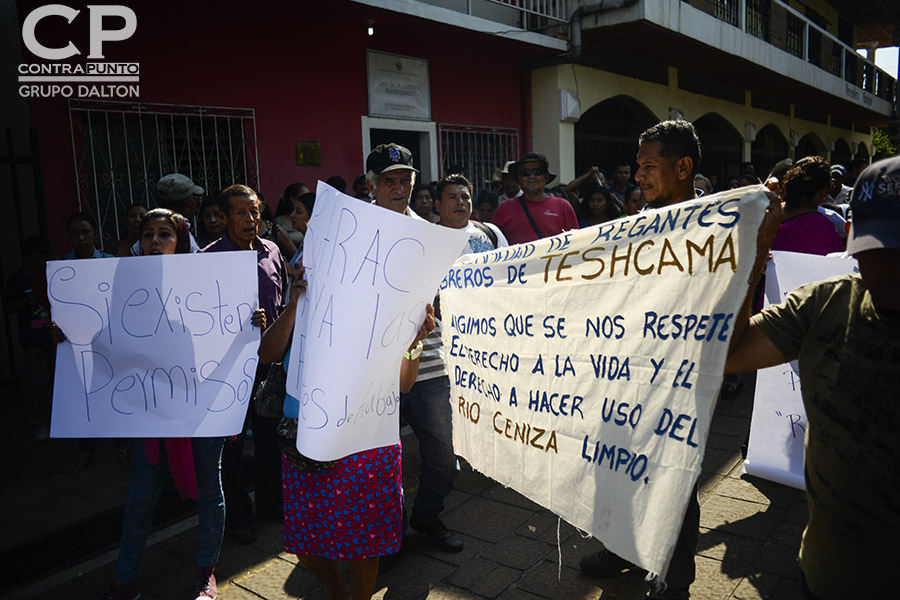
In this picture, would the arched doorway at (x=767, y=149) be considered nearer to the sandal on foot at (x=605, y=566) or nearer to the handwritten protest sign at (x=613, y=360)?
the sandal on foot at (x=605, y=566)

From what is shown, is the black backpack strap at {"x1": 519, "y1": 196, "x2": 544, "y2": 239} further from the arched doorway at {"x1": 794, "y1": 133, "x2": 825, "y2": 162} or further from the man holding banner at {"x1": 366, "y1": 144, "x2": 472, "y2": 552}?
the arched doorway at {"x1": 794, "y1": 133, "x2": 825, "y2": 162}

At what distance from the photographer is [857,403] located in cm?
145

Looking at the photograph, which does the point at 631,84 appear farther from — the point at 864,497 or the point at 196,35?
the point at 864,497

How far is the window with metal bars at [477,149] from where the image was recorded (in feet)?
30.9

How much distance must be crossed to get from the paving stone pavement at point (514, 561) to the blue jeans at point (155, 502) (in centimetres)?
24

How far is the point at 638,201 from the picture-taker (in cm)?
839

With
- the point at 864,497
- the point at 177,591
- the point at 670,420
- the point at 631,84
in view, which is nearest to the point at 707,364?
the point at 670,420

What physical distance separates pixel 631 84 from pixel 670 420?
467 inches

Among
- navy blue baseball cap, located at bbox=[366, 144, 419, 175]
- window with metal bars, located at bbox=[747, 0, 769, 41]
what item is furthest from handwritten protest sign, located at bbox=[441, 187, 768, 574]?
window with metal bars, located at bbox=[747, 0, 769, 41]

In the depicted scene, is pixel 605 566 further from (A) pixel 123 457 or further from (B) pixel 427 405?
(A) pixel 123 457

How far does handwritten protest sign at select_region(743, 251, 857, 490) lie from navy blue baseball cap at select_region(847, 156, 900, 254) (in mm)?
1664

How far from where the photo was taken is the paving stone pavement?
2910 mm

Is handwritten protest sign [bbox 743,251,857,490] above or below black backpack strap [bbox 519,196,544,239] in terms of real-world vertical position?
below

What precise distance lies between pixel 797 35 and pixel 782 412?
18799mm
